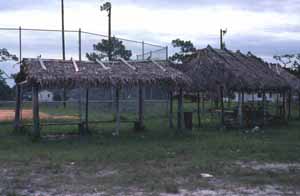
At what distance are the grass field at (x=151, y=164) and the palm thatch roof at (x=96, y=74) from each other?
6.34 ft

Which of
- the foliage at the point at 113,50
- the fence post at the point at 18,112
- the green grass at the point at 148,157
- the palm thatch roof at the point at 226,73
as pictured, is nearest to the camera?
the green grass at the point at 148,157

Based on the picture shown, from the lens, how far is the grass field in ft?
32.9

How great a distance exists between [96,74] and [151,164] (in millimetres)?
6850

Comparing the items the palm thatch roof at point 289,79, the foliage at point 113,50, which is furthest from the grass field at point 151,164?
the foliage at point 113,50

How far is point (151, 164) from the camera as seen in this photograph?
42.4ft

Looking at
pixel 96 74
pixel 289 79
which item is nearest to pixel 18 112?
pixel 96 74

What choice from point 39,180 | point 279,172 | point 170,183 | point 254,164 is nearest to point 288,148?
point 254,164

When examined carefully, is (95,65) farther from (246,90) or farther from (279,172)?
(279,172)

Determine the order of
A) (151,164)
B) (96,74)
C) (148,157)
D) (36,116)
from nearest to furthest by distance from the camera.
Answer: (151,164) < (148,157) < (36,116) < (96,74)

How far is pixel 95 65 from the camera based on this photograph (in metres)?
20.0

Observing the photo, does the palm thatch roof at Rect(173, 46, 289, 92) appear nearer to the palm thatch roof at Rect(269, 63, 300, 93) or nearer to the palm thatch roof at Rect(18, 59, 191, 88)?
the palm thatch roof at Rect(269, 63, 300, 93)

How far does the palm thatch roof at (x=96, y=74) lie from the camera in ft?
60.1

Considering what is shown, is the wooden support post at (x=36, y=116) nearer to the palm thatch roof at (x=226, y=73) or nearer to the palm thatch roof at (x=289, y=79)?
the palm thatch roof at (x=226, y=73)

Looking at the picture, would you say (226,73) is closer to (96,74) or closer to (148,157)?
(96,74)
